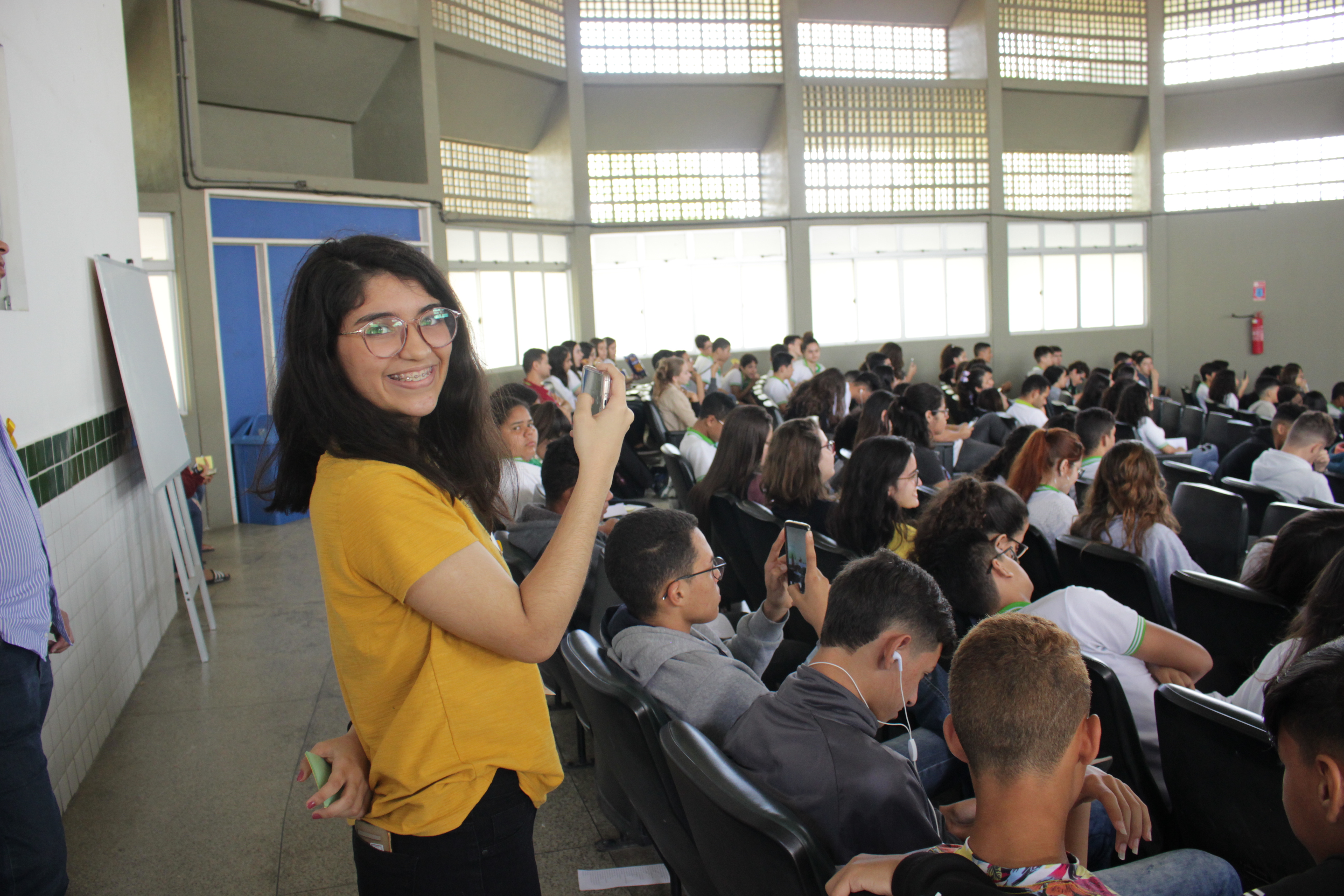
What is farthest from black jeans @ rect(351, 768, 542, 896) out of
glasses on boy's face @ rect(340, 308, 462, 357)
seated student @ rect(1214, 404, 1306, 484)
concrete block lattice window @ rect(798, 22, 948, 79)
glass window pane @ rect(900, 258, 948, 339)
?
glass window pane @ rect(900, 258, 948, 339)

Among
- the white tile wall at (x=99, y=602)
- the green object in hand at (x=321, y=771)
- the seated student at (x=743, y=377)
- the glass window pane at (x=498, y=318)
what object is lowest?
the white tile wall at (x=99, y=602)

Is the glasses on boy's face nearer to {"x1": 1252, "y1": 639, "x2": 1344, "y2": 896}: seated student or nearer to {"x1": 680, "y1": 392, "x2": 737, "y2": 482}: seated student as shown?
{"x1": 1252, "y1": 639, "x2": 1344, "y2": 896}: seated student

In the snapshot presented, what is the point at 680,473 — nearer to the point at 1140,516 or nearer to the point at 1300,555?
the point at 1140,516

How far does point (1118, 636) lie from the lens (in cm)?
218

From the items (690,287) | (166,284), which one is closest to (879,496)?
(166,284)

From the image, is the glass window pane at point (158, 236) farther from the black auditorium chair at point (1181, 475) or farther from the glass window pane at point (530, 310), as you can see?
the black auditorium chair at point (1181, 475)

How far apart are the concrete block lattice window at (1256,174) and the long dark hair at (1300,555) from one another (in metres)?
13.7

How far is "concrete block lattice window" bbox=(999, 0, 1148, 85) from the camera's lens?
1296cm

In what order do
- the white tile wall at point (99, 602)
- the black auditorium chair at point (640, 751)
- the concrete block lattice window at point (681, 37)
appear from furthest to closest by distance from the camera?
1. the concrete block lattice window at point (681, 37)
2. the white tile wall at point (99, 602)
3. the black auditorium chair at point (640, 751)

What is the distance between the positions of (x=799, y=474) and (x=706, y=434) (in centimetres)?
210

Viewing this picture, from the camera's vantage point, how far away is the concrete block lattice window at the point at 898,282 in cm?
1284

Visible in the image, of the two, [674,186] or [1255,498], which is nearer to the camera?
[1255,498]

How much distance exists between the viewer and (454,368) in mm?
1243

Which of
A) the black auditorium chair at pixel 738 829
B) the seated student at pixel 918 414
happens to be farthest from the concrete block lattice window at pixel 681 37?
the black auditorium chair at pixel 738 829
